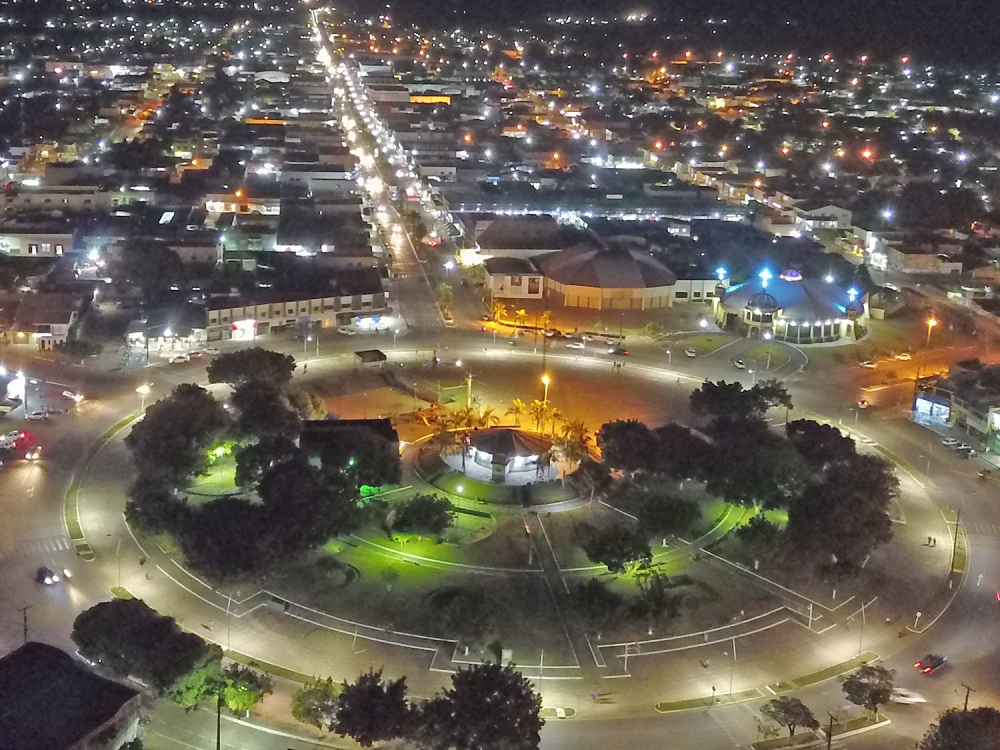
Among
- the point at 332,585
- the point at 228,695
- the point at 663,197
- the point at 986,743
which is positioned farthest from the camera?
the point at 663,197

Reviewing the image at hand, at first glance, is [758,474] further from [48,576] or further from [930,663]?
[48,576]

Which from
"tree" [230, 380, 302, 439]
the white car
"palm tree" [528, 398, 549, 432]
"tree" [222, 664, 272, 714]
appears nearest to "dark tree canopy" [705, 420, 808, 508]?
"palm tree" [528, 398, 549, 432]

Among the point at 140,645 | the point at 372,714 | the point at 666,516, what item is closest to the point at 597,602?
the point at 666,516

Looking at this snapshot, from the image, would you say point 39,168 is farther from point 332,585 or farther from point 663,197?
point 332,585

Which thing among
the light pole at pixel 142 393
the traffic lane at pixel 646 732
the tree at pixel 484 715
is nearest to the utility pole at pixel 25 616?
the tree at pixel 484 715

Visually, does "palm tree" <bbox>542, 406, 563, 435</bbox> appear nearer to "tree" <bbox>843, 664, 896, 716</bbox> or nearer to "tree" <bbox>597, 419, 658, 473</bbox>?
"tree" <bbox>597, 419, 658, 473</bbox>

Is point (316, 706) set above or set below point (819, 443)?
below

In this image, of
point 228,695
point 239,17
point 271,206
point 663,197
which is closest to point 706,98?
point 663,197
